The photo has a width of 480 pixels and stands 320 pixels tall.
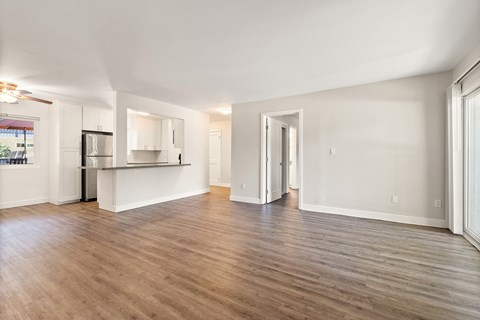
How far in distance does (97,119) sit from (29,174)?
2.04 meters

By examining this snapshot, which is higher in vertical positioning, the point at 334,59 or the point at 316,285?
the point at 334,59

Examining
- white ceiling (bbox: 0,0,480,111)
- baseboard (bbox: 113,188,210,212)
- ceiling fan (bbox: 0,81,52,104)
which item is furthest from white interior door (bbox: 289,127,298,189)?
ceiling fan (bbox: 0,81,52,104)

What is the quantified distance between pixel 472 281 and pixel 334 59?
2906 mm

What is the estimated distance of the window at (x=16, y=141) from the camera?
4.84 meters

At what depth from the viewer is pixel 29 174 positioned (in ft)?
17.0

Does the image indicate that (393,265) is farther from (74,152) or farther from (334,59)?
(74,152)

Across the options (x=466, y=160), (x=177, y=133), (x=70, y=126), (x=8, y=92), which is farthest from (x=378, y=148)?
(x=70, y=126)

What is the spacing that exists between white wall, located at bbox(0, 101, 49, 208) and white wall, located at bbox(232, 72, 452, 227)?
20.0ft

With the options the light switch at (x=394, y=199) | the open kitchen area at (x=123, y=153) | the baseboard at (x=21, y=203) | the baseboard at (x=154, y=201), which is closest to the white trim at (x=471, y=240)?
the light switch at (x=394, y=199)

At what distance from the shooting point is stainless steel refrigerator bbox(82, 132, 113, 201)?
5633 mm

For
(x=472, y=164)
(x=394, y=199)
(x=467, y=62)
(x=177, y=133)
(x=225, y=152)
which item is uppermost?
(x=467, y=62)

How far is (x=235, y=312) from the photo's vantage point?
1613 mm

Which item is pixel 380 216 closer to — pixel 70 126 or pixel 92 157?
pixel 92 157

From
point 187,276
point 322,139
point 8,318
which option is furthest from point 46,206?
point 322,139
